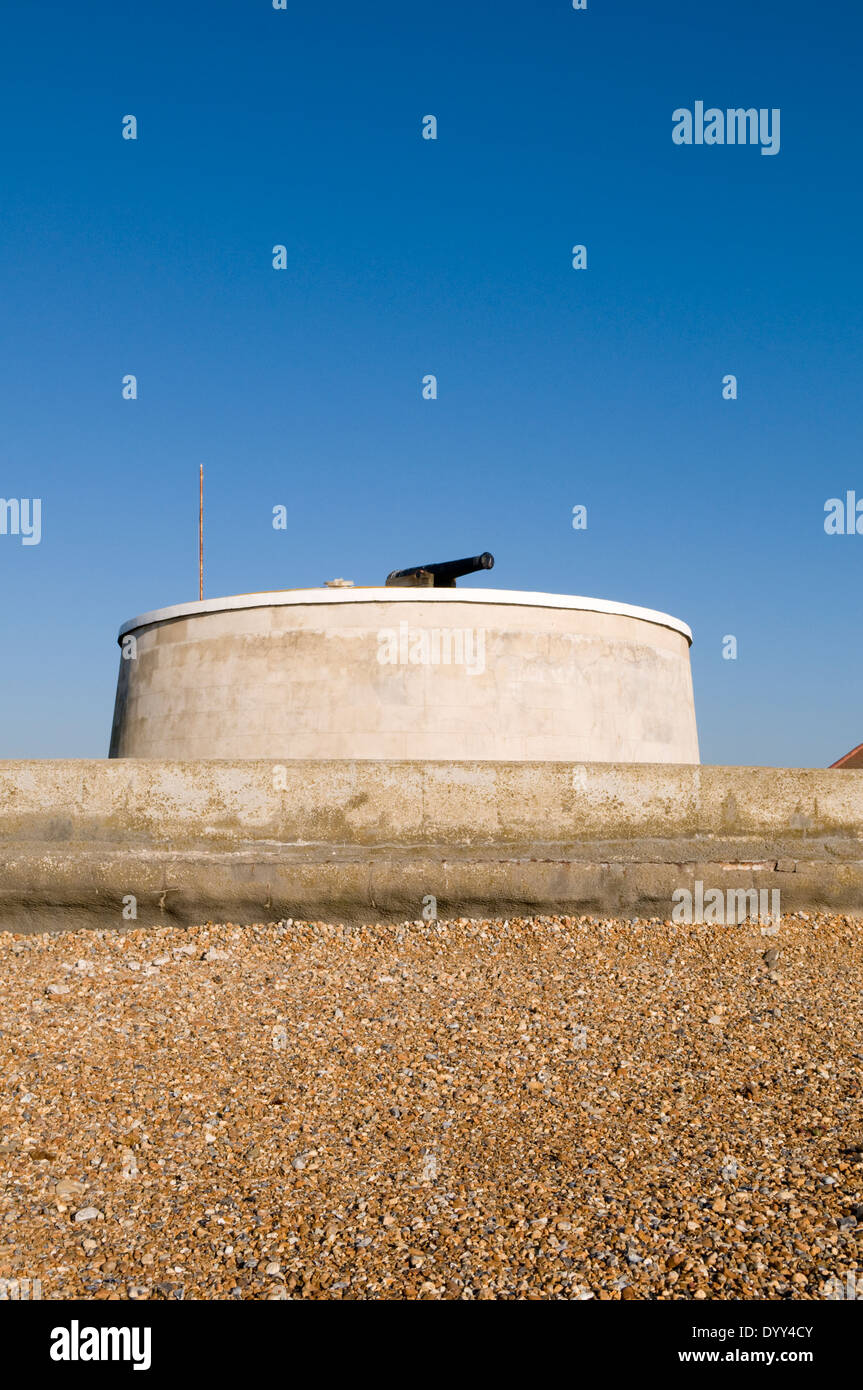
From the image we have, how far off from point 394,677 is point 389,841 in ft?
17.3

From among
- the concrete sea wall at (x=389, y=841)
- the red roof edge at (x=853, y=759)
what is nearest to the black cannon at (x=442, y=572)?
the concrete sea wall at (x=389, y=841)

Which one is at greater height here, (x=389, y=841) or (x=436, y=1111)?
(x=389, y=841)

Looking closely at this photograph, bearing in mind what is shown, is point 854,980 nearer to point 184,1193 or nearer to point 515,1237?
point 515,1237

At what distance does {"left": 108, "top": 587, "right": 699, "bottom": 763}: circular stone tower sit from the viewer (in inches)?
511

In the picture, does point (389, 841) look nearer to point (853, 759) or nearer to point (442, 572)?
point (442, 572)

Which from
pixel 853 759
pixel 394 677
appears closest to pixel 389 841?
pixel 394 677

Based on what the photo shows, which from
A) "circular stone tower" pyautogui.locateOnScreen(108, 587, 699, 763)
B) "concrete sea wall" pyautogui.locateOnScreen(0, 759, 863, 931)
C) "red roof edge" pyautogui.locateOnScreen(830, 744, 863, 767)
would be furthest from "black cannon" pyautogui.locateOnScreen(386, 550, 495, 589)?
"red roof edge" pyautogui.locateOnScreen(830, 744, 863, 767)

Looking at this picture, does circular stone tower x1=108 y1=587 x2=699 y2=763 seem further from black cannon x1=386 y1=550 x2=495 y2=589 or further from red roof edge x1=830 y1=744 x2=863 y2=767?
red roof edge x1=830 y1=744 x2=863 y2=767

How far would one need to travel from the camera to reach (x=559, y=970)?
694 cm

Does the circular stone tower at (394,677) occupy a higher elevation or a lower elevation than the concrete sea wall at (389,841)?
higher

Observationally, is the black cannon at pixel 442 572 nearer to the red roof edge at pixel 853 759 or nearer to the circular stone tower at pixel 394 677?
the circular stone tower at pixel 394 677

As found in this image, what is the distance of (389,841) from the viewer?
7918 millimetres

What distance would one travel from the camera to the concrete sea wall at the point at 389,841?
7750mm

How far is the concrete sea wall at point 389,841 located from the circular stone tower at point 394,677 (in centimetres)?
482
